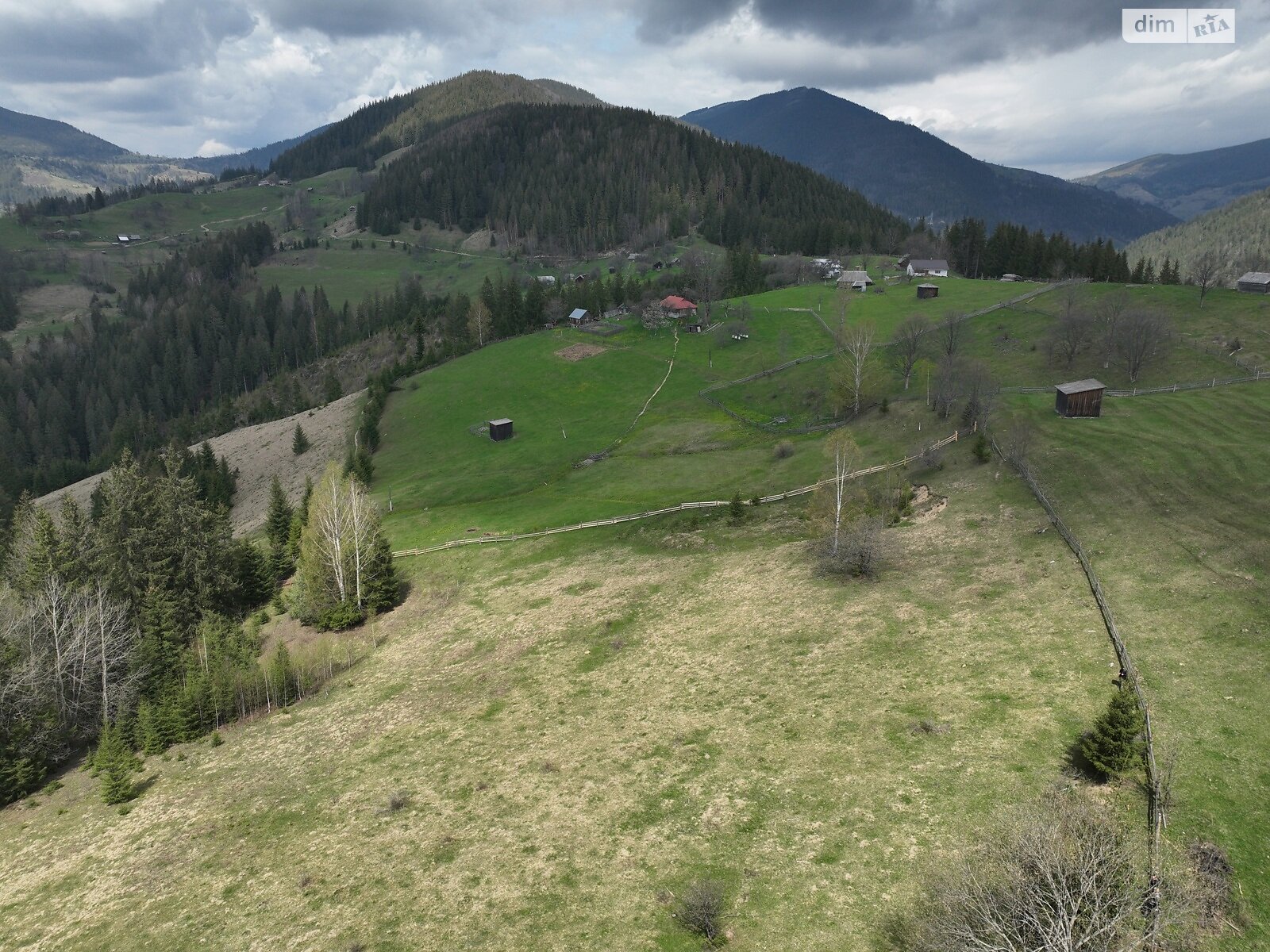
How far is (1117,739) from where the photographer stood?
27.6 metres

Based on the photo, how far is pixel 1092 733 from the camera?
28.9 m

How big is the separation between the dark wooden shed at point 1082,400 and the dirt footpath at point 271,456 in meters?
101

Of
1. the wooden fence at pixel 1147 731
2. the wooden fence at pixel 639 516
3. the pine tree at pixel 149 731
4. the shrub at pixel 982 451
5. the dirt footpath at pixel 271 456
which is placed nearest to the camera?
the wooden fence at pixel 1147 731

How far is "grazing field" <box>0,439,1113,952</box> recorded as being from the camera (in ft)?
89.7

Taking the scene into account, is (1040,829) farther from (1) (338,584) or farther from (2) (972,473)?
(1) (338,584)

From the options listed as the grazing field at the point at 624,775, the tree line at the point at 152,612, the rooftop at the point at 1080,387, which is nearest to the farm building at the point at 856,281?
the rooftop at the point at 1080,387

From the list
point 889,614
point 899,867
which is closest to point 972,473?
point 889,614

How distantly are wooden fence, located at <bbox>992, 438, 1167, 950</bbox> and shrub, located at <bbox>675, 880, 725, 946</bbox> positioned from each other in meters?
13.1

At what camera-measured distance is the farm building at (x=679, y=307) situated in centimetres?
15012

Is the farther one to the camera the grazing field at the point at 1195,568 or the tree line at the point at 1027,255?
the tree line at the point at 1027,255

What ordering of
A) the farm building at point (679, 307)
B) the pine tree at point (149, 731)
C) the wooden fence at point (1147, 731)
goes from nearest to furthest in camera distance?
the wooden fence at point (1147, 731), the pine tree at point (149, 731), the farm building at point (679, 307)

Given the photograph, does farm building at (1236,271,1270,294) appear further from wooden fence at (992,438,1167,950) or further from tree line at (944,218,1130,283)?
wooden fence at (992,438,1167,950)

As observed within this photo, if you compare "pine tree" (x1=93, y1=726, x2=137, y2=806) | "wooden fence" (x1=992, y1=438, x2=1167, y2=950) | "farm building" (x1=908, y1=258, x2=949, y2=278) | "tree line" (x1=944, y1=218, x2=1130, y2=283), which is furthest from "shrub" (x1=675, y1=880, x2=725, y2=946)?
"farm building" (x1=908, y1=258, x2=949, y2=278)

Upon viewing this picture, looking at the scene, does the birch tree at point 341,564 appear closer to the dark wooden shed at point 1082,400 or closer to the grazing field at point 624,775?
the grazing field at point 624,775
